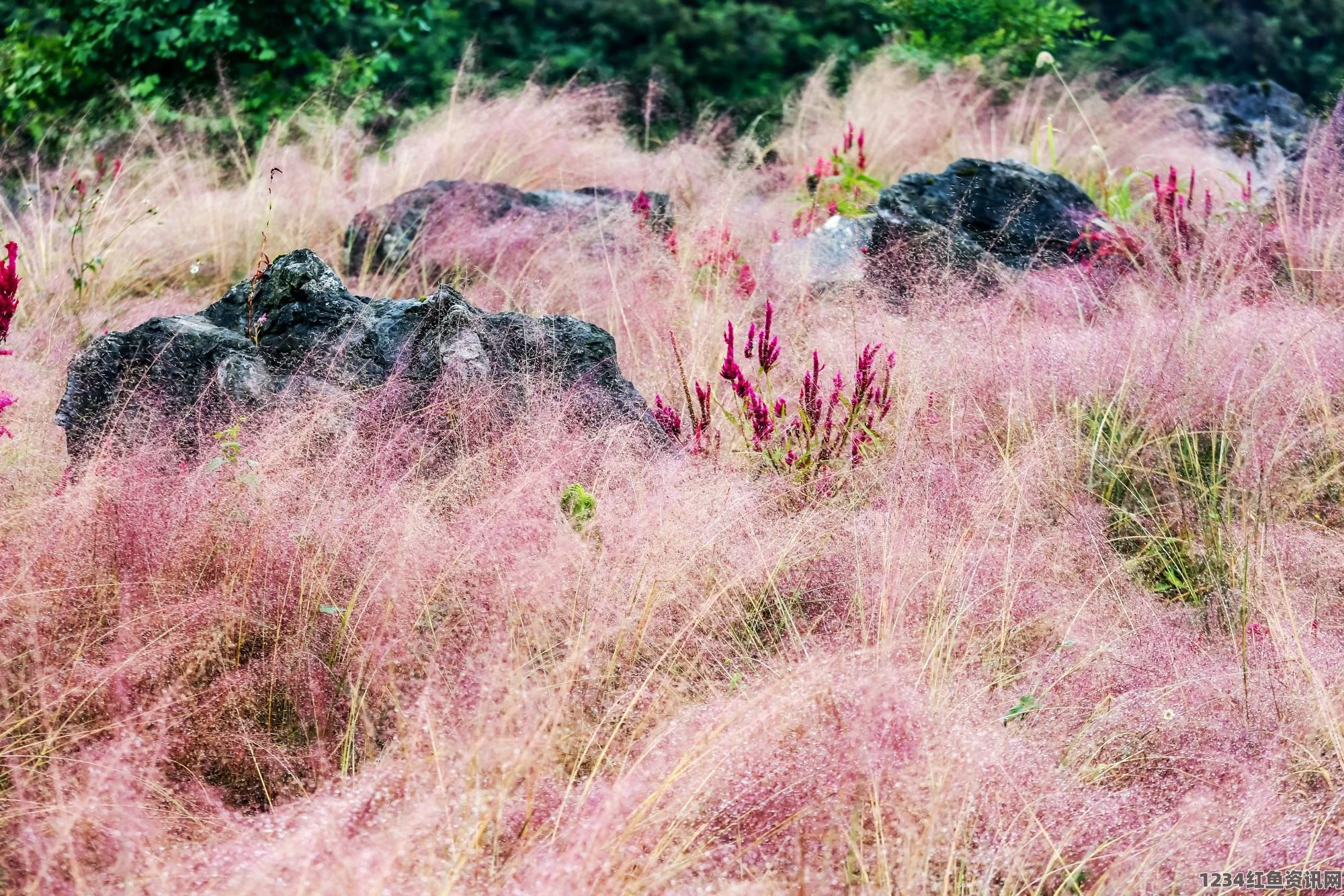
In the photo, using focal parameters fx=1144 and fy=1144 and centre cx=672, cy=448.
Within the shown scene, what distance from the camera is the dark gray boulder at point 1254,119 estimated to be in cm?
727

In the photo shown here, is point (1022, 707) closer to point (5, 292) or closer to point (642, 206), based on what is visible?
point (5, 292)

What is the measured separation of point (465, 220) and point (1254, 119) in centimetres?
559

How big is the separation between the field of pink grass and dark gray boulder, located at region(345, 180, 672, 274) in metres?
1.38

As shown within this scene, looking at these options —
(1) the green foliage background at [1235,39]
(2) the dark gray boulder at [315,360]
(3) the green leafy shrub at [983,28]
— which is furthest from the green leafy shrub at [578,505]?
(1) the green foliage background at [1235,39]

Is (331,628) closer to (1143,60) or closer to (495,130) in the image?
(495,130)

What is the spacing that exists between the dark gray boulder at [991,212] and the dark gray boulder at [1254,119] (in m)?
2.64

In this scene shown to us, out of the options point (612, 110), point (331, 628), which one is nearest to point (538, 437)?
point (331, 628)

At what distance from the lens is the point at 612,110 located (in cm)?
809

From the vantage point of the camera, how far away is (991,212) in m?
5.13

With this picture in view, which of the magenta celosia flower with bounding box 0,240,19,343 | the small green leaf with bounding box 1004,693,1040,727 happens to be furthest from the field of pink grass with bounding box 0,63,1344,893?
the magenta celosia flower with bounding box 0,240,19,343

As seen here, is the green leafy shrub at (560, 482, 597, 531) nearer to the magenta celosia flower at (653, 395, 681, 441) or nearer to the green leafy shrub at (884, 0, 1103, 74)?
the magenta celosia flower at (653, 395, 681, 441)

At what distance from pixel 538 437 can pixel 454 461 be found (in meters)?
0.22

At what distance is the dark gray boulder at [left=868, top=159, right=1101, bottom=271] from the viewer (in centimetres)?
480

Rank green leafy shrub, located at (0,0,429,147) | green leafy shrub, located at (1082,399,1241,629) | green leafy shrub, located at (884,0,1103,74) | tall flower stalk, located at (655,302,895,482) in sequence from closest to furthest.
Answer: green leafy shrub, located at (1082,399,1241,629), tall flower stalk, located at (655,302,895,482), green leafy shrub, located at (0,0,429,147), green leafy shrub, located at (884,0,1103,74)
